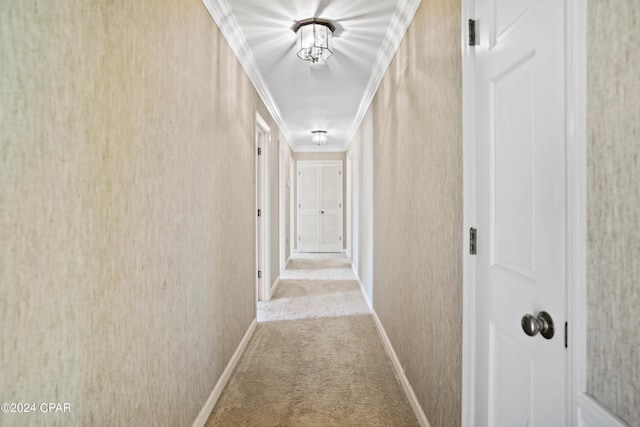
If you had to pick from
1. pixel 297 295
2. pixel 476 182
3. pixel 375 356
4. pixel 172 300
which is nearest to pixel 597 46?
pixel 476 182

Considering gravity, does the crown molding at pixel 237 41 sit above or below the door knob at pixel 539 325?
above

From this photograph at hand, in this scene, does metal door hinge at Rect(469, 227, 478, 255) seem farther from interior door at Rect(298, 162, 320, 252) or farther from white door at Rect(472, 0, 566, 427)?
interior door at Rect(298, 162, 320, 252)

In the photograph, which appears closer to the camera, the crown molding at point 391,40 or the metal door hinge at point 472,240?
the metal door hinge at point 472,240

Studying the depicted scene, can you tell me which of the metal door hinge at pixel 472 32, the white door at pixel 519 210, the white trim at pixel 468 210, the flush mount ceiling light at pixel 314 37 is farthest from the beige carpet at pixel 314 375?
the flush mount ceiling light at pixel 314 37

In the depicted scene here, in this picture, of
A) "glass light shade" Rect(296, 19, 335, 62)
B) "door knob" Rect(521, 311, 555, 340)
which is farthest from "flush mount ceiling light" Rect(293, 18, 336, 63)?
"door knob" Rect(521, 311, 555, 340)

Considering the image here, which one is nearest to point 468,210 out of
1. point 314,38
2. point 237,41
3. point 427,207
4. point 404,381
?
point 427,207

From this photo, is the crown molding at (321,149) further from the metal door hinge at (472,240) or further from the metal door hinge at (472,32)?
the metal door hinge at (472,240)

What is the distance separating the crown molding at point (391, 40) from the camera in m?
2.21

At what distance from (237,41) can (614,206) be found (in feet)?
8.69

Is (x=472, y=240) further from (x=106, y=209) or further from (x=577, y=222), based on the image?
(x=106, y=209)

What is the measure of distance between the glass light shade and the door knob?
2.21m

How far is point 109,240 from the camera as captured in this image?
43.9 inches

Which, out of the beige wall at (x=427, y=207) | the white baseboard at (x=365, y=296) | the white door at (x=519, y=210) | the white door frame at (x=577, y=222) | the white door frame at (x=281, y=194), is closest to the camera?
the white door frame at (x=577, y=222)

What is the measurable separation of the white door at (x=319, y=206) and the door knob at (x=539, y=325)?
749 cm
